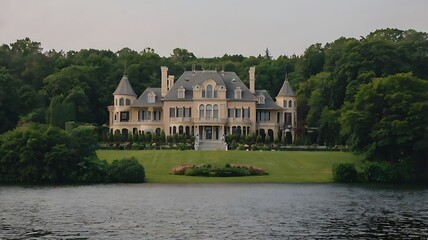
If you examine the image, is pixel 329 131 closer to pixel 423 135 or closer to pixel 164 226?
pixel 423 135

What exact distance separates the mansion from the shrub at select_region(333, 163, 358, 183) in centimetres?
3135

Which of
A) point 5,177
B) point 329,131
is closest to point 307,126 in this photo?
point 329,131

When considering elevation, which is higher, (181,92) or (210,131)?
(181,92)

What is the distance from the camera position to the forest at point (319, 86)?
66.8 meters

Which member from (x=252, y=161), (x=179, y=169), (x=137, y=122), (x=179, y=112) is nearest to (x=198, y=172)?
(x=179, y=169)

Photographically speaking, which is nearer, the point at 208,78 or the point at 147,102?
the point at 208,78

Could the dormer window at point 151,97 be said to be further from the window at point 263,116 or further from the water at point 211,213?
the water at point 211,213

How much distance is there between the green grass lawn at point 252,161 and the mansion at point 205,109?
1701 centimetres

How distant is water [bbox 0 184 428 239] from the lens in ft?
104

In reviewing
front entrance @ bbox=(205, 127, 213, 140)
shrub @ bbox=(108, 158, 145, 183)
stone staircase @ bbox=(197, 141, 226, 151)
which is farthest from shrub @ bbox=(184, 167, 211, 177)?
front entrance @ bbox=(205, 127, 213, 140)

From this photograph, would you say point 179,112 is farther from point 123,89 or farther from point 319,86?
point 319,86

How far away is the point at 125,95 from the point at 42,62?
14.4 metres

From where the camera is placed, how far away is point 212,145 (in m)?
87.0

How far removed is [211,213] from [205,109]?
185 feet
